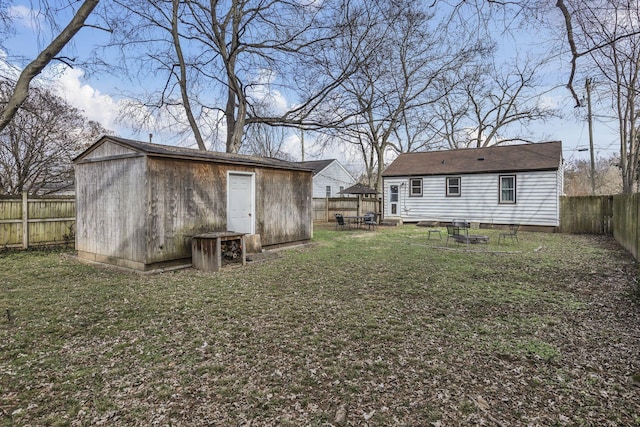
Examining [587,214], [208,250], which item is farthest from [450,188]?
[208,250]

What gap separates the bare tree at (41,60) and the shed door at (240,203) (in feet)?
13.7

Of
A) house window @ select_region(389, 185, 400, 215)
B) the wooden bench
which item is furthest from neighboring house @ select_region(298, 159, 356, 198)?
the wooden bench

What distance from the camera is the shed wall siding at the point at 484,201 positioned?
1570 cm

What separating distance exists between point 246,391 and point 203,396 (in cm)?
35

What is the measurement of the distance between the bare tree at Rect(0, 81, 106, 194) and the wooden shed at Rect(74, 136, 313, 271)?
19.1 ft

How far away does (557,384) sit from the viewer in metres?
3.05

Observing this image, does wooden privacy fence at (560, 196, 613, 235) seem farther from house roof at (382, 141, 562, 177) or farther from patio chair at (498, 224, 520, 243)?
patio chair at (498, 224, 520, 243)

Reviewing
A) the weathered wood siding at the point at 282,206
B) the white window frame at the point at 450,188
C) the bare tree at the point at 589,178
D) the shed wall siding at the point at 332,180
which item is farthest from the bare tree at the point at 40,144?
the bare tree at the point at 589,178

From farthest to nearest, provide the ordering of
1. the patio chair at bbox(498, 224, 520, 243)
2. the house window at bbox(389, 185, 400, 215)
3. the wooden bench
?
the house window at bbox(389, 185, 400, 215) < the patio chair at bbox(498, 224, 520, 243) < the wooden bench

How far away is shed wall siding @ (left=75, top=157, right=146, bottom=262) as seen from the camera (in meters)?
7.47

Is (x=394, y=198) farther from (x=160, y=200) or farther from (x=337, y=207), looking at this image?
(x=160, y=200)

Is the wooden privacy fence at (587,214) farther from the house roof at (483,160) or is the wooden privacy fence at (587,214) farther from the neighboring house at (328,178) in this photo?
the neighboring house at (328,178)

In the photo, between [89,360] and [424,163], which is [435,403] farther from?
[424,163]

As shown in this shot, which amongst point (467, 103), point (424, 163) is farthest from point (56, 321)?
point (467, 103)
